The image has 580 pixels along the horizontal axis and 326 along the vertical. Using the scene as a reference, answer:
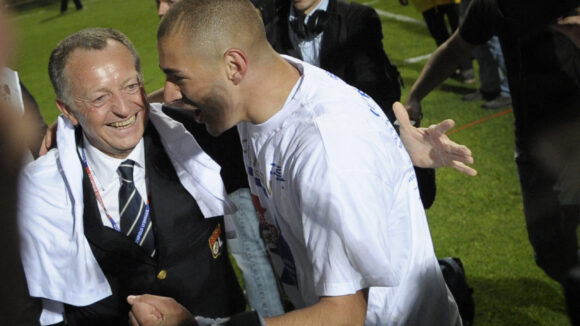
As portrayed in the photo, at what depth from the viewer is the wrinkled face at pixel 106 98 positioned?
7.85ft

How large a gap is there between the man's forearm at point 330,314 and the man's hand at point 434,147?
82 cm

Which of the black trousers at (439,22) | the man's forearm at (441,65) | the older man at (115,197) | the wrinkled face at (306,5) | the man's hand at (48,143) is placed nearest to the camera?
the older man at (115,197)

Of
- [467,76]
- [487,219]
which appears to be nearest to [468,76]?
[467,76]

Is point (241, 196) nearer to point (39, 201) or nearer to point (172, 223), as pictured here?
point (172, 223)

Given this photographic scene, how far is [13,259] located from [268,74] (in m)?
1.40

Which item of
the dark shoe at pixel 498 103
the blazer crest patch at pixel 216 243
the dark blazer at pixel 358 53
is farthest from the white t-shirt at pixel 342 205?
the dark shoe at pixel 498 103

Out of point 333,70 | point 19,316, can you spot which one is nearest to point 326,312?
point 19,316

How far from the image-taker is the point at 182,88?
211 centimetres

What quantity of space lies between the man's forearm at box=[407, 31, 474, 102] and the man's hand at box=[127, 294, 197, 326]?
6.14ft

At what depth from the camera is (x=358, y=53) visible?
3.34 m

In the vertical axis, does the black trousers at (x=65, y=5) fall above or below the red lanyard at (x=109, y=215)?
below

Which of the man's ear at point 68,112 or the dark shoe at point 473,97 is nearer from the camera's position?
the man's ear at point 68,112

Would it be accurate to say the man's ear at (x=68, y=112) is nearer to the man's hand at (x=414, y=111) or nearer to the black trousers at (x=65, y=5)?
the man's hand at (x=414, y=111)

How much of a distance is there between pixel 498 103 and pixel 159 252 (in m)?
4.83
